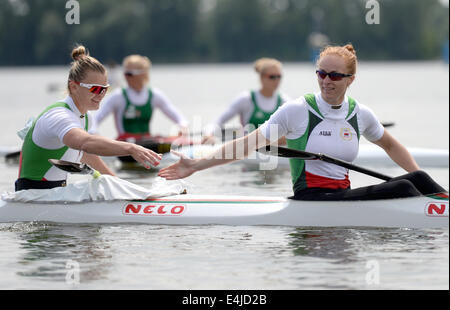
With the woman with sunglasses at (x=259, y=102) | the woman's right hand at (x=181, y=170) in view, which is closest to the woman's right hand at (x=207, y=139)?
the woman with sunglasses at (x=259, y=102)

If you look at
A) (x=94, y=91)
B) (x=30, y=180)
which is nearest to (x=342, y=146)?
(x=94, y=91)

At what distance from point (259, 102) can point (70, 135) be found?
7.32 metres

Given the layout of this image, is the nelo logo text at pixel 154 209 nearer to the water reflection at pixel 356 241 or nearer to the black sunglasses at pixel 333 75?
the water reflection at pixel 356 241

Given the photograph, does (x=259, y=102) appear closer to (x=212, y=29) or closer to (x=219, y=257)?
(x=219, y=257)

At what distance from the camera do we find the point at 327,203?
855cm

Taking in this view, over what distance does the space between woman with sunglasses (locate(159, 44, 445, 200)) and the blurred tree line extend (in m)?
97.9

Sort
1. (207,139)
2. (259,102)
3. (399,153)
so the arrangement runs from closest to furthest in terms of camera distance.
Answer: (399,153), (207,139), (259,102)

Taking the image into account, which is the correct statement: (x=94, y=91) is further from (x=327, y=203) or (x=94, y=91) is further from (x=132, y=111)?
(x=132, y=111)

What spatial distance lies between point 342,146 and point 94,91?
7.46 feet

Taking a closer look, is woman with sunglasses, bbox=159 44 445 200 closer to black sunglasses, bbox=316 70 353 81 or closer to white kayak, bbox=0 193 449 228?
black sunglasses, bbox=316 70 353 81

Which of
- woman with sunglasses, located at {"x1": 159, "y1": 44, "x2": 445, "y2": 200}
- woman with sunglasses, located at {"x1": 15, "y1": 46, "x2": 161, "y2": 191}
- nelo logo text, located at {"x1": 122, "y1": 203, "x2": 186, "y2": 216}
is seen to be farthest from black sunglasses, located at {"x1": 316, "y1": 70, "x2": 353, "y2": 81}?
nelo logo text, located at {"x1": 122, "y1": 203, "x2": 186, "y2": 216}

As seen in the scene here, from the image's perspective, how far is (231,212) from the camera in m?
8.95

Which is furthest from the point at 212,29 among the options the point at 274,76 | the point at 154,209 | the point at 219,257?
the point at 219,257

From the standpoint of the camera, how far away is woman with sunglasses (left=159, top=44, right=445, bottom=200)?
8086mm
